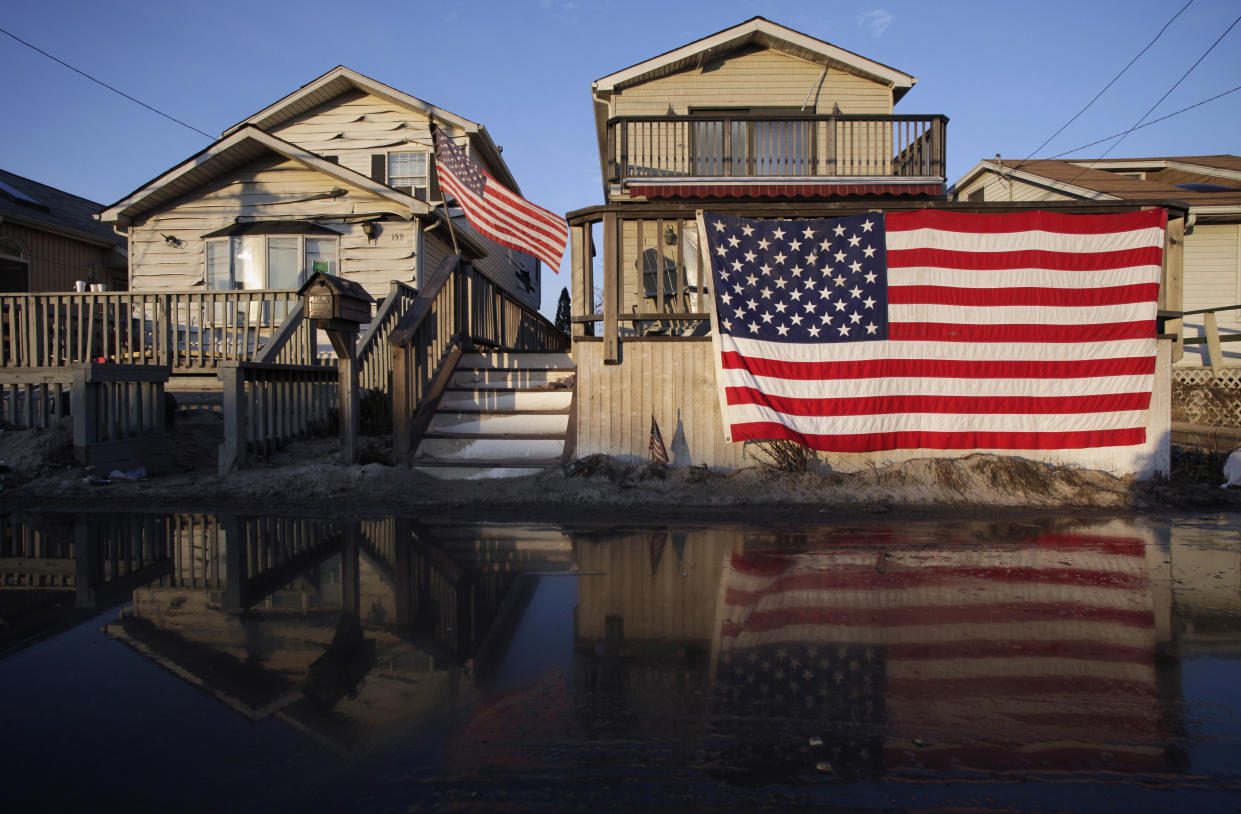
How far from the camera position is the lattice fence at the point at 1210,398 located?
1241cm

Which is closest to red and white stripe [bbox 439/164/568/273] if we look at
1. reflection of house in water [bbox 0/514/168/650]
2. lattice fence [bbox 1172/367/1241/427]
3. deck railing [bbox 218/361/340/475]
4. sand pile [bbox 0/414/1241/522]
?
deck railing [bbox 218/361/340/475]

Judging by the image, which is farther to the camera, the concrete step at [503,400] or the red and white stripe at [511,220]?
the red and white stripe at [511,220]

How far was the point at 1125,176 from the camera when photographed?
69.1 ft

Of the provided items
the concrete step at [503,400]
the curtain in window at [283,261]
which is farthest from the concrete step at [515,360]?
the curtain in window at [283,261]

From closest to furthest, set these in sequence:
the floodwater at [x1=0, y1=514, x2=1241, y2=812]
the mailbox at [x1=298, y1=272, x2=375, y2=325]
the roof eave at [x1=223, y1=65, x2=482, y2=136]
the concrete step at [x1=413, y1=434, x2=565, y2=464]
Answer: the floodwater at [x1=0, y1=514, x2=1241, y2=812], the mailbox at [x1=298, y1=272, x2=375, y2=325], the concrete step at [x1=413, y1=434, x2=565, y2=464], the roof eave at [x1=223, y1=65, x2=482, y2=136]

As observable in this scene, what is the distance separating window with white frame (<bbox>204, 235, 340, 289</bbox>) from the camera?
1522 cm

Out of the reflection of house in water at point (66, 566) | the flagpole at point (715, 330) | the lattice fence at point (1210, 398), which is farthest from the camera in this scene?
the lattice fence at point (1210, 398)

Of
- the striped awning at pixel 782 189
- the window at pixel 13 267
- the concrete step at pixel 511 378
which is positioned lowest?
the concrete step at pixel 511 378

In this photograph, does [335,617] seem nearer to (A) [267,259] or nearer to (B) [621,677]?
(B) [621,677]

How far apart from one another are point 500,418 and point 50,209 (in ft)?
66.4

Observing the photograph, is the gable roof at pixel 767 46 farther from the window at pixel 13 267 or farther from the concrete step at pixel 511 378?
the window at pixel 13 267

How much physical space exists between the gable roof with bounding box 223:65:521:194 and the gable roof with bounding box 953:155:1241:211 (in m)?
15.4

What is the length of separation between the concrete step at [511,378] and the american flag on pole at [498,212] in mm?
1864

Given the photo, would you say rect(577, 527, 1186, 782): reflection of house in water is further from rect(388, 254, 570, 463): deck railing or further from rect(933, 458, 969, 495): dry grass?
rect(388, 254, 570, 463): deck railing
